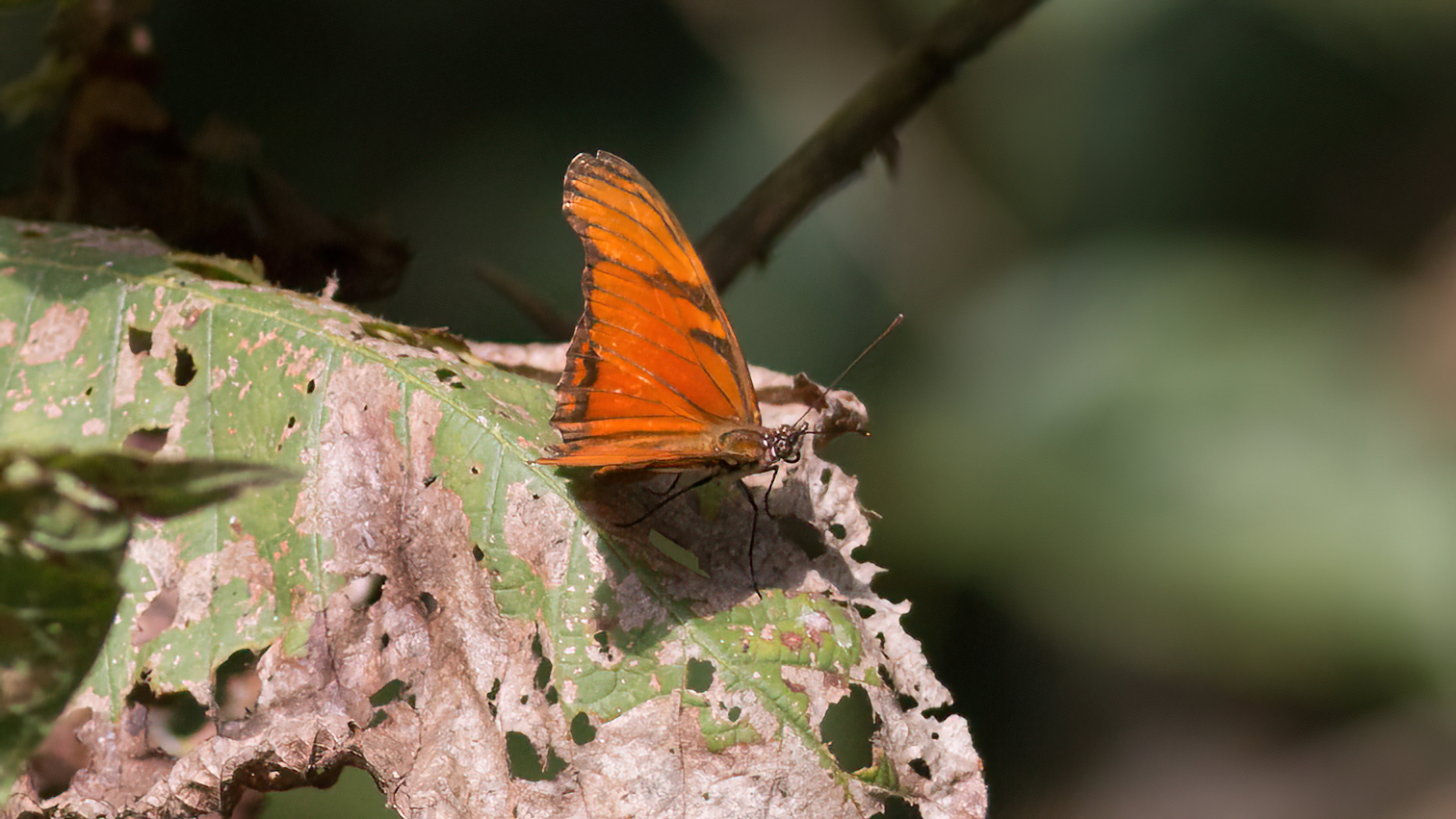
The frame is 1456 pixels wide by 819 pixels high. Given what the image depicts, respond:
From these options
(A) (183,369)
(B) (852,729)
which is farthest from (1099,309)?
(A) (183,369)

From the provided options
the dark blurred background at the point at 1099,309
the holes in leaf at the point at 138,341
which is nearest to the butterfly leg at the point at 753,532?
the holes in leaf at the point at 138,341

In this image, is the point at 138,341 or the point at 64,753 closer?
the point at 64,753

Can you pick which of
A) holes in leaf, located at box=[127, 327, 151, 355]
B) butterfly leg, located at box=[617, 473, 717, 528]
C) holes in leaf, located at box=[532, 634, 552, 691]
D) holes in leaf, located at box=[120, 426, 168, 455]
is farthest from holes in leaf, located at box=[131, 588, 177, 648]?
butterfly leg, located at box=[617, 473, 717, 528]

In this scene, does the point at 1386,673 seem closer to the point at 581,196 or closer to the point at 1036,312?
the point at 1036,312

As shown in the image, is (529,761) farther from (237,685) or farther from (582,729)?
(237,685)

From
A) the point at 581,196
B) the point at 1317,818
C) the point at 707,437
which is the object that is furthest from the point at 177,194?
the point at 1317,818

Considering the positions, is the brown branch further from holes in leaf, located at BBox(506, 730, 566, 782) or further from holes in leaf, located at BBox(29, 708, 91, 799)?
holes in leaf, located at BBox(29, 708, 91, 799)
